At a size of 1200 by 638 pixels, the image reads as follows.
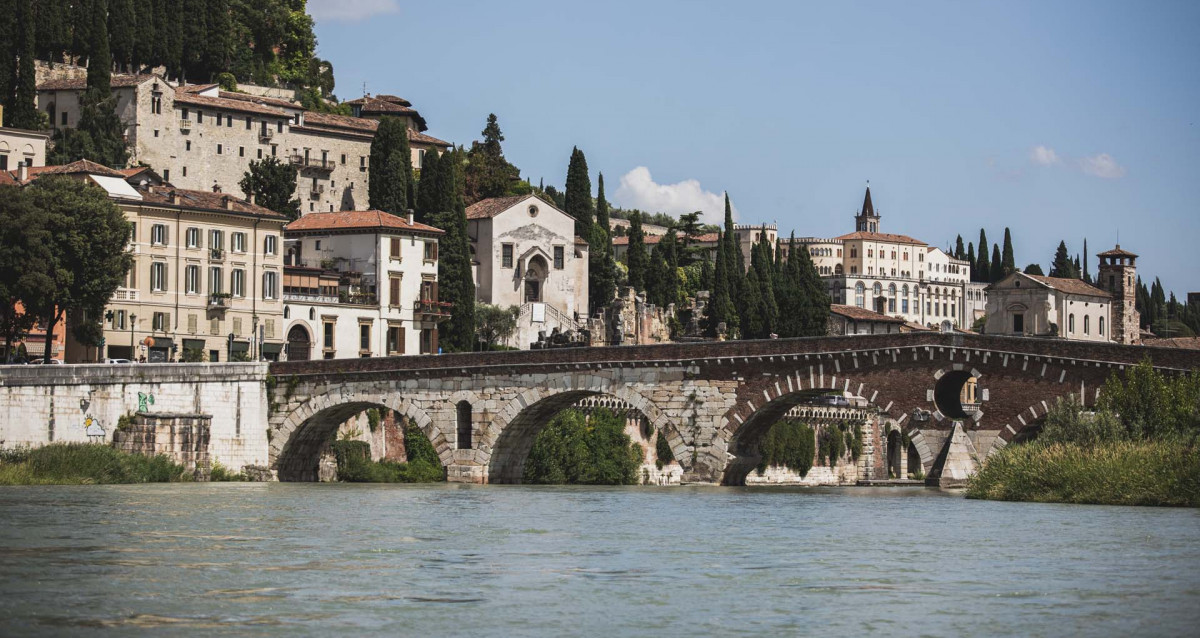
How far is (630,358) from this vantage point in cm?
5434

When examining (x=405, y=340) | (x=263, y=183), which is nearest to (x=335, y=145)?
(x=263, y=183)

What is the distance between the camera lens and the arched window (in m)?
57.3

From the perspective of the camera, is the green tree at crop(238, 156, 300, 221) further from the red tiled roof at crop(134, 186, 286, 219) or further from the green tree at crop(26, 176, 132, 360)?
the green tree at crop(26, 176, 132, 360)

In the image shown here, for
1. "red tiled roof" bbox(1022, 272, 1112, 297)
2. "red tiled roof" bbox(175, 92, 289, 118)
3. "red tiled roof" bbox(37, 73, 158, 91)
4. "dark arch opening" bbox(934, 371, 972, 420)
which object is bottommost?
"dark arch opening" bbox(934, 371, 972, 420)

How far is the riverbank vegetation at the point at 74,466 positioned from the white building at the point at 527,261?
3649 cm

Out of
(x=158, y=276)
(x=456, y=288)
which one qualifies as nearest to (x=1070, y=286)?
(x=456, y=288)

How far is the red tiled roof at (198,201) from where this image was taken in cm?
6834

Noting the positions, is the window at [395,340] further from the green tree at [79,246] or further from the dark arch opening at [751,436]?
the dark arch opening at [751,436]

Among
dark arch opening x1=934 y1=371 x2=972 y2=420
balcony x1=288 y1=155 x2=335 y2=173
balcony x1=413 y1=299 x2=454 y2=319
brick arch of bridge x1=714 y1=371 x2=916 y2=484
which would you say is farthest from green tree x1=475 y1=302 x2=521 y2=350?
dark arch opening x1=934 y1=371 x2=972 y2=420

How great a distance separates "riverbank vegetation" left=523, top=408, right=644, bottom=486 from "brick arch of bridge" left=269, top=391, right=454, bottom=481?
5.15m

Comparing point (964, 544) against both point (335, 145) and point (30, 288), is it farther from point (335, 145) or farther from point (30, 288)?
point (335, 145)

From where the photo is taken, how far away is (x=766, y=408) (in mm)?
52750

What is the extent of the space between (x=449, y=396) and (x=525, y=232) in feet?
114

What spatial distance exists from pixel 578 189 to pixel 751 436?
48882 mm
